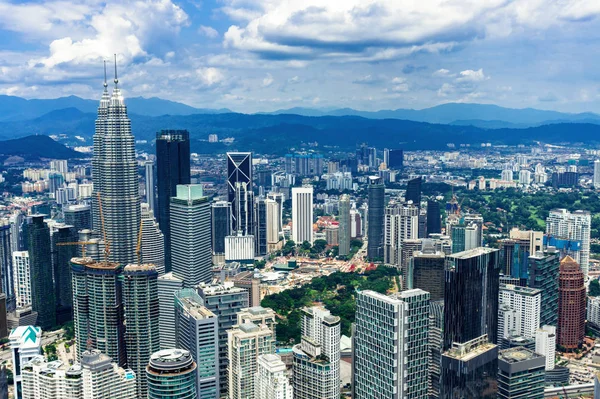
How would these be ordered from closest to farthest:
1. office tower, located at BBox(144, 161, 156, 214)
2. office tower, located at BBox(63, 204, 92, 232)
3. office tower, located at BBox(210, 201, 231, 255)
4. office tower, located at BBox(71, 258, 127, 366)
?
office tower, located at BBox(71, 258, 127, 366), office tower, located at BBox(63, 204, 92, 232), office tower, located at BBox(210, 201, 231, 255), office tower, located at BBox(144, 161, 156, 214)

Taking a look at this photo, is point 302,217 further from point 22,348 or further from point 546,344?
point 22,348

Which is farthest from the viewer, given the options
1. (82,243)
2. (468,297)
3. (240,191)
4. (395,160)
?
(395,160)

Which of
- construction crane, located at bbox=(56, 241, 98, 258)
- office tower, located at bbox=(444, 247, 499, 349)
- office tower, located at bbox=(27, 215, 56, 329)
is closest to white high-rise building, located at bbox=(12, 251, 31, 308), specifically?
office tower, located at bbox=(27, 215, 56, 329)

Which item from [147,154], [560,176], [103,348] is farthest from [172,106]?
[103,348]

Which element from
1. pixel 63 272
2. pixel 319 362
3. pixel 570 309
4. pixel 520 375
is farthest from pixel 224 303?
pixel 570 309

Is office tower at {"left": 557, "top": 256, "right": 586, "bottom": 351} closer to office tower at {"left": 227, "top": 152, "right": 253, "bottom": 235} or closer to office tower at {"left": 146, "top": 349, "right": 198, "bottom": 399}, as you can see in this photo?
office tower at {"left": 146, "top": 349, "right": 198, "bottom": 399}

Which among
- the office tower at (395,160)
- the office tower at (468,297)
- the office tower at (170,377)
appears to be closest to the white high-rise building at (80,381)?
the office tower at (170,377)
